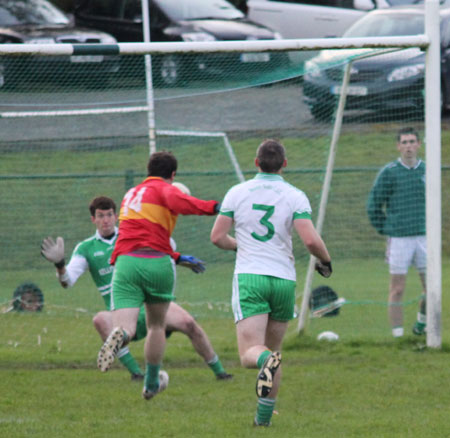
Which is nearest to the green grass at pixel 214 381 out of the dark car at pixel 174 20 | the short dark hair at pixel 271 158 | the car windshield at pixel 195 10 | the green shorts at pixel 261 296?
the green shorts at pixel 261 296

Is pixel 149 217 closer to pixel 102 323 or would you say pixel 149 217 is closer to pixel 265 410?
pixel 102 323

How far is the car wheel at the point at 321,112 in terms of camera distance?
436 inches

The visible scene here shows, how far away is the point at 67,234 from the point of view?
12414 mm

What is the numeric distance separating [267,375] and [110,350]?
1.25 m

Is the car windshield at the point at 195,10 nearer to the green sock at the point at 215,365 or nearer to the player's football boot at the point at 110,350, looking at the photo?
the green sock at the point at 215,365

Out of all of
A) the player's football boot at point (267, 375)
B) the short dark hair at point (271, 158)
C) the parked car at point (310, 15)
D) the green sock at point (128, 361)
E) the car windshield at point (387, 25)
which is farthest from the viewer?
the parked car at point (310, 15)

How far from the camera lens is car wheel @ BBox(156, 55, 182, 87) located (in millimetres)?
12703

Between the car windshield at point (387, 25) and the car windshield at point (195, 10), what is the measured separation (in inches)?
140

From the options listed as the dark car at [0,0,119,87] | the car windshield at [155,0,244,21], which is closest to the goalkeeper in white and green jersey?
the dark car at [0,0,119,87]

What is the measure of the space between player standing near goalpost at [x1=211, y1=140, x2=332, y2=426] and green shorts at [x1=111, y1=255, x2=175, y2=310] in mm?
899

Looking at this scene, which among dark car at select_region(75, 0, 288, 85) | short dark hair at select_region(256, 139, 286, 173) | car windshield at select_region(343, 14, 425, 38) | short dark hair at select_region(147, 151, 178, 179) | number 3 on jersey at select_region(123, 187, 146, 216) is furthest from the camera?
dark car at select_region(75, 0, 288, 85)

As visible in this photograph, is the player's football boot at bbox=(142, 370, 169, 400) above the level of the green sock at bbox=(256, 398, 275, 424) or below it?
below

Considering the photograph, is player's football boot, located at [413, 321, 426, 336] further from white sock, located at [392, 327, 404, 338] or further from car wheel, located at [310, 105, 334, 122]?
car wheel, located at [310, 105, 334, 122]

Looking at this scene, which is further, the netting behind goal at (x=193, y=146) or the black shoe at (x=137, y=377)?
the netting behind goal at (x=193, y=146)
